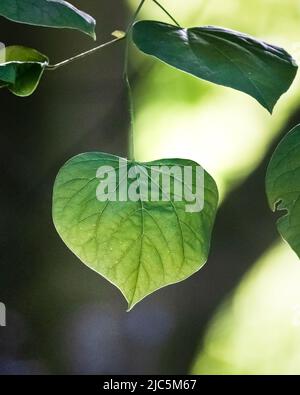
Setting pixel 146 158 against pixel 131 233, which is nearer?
pixel 131 233

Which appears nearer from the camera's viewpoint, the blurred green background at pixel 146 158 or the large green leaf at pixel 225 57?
the large green leaf at pixel 225 57

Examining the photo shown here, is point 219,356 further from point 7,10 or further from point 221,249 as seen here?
point 7,10

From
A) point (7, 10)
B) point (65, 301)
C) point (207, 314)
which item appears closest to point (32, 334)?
point (65, 301)

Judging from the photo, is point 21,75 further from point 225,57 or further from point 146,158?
point 146,158

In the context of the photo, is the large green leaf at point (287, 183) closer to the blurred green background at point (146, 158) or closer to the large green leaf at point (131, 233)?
the large green leaf at point (131, 233)

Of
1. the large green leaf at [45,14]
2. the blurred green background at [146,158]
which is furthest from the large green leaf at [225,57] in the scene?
the blurred green background at [146,158]

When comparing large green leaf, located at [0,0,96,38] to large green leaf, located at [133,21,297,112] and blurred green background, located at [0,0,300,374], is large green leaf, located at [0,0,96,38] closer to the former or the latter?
large green leaf, located at [133,21,297,112]

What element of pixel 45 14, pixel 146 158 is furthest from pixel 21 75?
pixel 146 158
